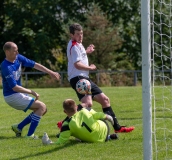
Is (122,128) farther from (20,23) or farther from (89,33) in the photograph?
(20,23)

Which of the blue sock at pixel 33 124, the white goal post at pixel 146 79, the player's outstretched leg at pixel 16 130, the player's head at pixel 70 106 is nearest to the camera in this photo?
the white goal post at pixel 146 79

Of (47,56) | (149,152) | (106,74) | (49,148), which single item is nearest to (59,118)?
(49,148)

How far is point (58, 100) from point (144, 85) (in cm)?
1193

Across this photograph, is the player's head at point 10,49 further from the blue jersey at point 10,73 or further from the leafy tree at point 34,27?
the leafy tree at point 34,27

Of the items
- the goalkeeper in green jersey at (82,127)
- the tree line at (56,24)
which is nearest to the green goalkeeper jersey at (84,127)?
the goalkeeper in green jersey at (82,127)

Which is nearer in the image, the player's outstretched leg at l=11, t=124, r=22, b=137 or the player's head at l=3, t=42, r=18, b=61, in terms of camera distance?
the player's head at l=3, t=42, r=18, b=61

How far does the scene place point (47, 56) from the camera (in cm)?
3700

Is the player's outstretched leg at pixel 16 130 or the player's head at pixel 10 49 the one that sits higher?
the player's head at pixel 10 49

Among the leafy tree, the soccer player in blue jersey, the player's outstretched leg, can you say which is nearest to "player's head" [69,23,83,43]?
the soccer player in blue jersey

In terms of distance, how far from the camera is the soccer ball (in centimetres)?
919

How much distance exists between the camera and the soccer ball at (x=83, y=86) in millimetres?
9188

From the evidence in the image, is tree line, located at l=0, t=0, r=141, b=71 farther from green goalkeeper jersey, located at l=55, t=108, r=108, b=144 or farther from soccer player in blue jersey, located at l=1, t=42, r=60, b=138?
green goalkeeper jersey, located at l=55, t=108, r=108, b=144

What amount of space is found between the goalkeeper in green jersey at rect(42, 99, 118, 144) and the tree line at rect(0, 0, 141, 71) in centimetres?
2725

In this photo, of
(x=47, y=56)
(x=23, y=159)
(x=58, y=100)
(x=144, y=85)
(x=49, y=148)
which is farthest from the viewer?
(x=47, y=56)
